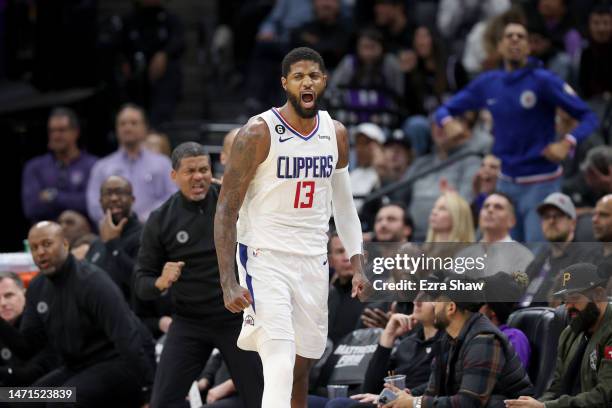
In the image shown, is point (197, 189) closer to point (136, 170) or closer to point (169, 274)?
point (169, 274)

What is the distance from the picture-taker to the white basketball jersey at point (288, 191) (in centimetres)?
703

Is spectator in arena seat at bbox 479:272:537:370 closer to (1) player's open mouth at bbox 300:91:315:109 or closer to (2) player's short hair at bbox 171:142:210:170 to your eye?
(1) player's open mouth at bbox 300:91:315:109

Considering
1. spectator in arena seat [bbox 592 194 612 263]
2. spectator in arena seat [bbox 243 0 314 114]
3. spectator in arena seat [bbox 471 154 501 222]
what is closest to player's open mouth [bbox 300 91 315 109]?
spectator in arena seat [bbox 592 194 612 263]

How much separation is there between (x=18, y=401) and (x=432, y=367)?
2544 millimetres

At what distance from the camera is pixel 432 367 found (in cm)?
775

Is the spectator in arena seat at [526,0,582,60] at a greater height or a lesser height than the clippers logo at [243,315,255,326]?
greater

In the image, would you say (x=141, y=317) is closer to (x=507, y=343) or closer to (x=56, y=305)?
(x=56, y=305)

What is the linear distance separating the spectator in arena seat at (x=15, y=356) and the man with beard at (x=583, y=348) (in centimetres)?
367

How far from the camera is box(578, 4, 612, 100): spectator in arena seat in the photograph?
12.9 meters

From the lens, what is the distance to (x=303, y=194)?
23.3 feet

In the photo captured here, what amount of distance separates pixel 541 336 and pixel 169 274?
2.19 metres

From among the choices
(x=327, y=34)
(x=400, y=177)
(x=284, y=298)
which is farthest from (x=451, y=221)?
(x=327, y=34)

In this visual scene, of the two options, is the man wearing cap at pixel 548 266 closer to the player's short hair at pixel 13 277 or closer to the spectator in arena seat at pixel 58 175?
the player's short hair at pixel 13 277

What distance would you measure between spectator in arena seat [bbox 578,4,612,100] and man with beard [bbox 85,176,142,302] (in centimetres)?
489
